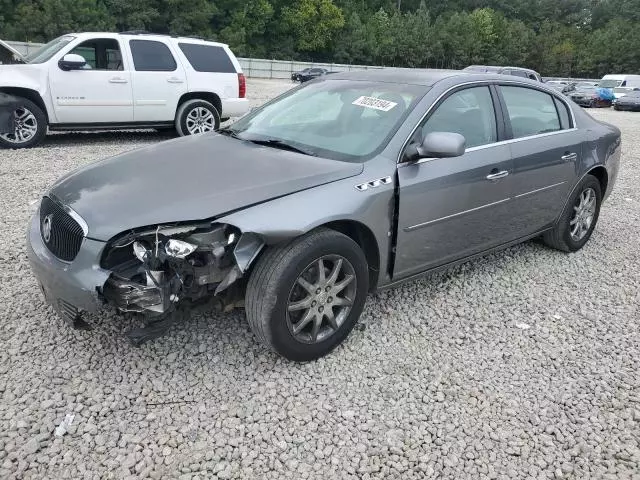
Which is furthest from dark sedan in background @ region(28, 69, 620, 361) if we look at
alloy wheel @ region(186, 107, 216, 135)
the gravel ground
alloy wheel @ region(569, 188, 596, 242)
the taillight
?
the taillight

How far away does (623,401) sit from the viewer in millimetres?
2922

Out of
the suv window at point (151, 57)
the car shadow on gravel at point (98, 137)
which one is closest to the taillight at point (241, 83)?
the suv window at point (151, 57)

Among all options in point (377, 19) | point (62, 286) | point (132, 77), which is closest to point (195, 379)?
point (62, 286)

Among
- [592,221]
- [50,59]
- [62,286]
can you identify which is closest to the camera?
[62,286]

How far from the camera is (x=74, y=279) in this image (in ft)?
8.66

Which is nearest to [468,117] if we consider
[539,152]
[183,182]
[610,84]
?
[539,152]

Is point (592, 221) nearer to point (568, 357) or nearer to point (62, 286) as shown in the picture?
point (568, 357)

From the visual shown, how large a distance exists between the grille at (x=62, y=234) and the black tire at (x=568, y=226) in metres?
3.96

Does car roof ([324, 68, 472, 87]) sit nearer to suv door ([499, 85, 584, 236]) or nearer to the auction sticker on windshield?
the auction sticker on windshield

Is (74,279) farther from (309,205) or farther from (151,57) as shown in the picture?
(151,57)

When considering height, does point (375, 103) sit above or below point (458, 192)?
above

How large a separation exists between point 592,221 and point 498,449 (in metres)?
3.41

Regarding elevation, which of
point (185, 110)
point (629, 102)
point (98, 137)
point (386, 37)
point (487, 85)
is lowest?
point (629, 102)

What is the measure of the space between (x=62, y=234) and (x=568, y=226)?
165 inches
